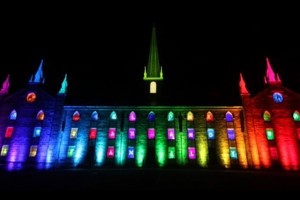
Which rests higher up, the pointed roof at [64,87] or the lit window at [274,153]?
the pointed roof at [64,87]

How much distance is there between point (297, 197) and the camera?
54.4 feet

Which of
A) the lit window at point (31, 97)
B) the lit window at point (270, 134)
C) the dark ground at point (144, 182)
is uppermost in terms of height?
the lit window at point (31, 97)

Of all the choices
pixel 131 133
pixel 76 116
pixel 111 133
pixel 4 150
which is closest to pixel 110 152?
pixel 111 133

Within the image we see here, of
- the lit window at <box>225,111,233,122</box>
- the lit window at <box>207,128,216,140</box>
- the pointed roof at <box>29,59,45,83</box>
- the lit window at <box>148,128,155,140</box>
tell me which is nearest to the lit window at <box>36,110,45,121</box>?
the pointed roof at <box>29,59,45,83</box>

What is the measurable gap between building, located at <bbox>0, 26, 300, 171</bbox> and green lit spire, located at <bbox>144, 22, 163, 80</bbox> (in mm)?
5776

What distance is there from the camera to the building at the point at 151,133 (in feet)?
115

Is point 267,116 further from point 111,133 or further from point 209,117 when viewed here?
point 111,133

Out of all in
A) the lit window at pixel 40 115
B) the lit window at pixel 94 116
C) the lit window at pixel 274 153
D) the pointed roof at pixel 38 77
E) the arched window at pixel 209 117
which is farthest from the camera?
the pointed roof at pixel 38 77

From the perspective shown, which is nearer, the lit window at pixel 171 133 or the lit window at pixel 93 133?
the lit window at pixel 171 133

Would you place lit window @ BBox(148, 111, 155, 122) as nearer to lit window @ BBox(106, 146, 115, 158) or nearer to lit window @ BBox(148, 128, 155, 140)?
lit window @ BBox(148, 128, 155, 140)

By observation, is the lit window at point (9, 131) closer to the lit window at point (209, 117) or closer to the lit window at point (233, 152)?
the lit window at point (209, 117)

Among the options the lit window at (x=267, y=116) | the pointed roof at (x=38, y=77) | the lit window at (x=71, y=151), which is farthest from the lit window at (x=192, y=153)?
the pointed roof at (x=38, y=77)

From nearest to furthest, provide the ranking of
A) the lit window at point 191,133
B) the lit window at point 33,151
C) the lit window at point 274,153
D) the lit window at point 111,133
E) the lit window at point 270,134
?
the lit window at point 274,153 < the lit window at point 270,134 < the lit window at point 33,151 < the lit window at point 191,133 < the lit window at point 111,133

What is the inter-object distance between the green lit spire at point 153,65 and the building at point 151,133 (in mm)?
5776
